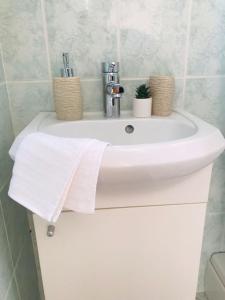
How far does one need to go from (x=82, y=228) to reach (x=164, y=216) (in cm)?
21

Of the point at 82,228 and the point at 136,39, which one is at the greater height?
the point at 136,39

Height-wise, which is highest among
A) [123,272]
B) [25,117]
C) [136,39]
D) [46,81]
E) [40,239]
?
[136,39]

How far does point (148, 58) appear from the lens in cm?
80

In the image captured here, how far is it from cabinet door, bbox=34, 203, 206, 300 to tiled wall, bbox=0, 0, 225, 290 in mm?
392

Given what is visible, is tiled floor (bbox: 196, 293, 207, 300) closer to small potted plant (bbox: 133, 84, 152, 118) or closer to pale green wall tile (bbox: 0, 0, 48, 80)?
small potted plant (bbox: 133, 84, 152, 118)

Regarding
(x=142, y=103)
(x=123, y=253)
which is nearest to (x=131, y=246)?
(x=123, y=253)

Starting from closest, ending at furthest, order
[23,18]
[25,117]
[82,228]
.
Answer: [82,228] → [23,18] → [25,117]

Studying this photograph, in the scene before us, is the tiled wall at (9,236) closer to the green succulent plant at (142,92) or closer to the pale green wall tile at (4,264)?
the pale green wall tile at (4,264)

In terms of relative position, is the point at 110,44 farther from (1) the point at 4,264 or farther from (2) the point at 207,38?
(1) the point at 4,264

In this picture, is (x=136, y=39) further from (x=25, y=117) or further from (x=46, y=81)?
(x=25, y=117)

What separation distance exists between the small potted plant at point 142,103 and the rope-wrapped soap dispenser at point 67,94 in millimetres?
172

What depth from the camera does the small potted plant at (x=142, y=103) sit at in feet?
2.47

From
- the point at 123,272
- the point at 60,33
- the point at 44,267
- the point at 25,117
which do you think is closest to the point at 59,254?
the point at 44,267

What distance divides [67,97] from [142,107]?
0.74 feet
